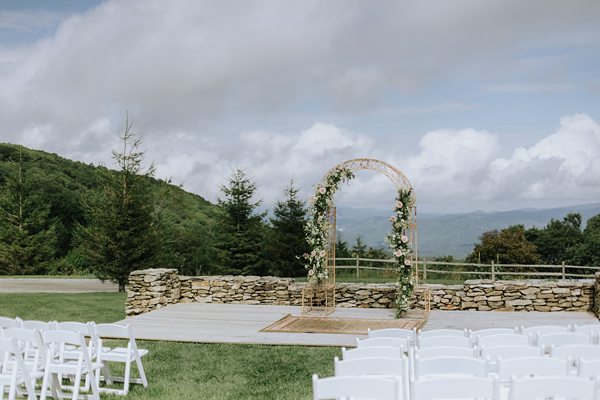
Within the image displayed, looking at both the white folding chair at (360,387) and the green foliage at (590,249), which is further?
the green foliage at (590,249)

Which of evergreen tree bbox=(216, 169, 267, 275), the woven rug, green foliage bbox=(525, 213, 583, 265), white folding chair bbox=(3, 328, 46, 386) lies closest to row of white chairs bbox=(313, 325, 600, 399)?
white folding chair bbox=(3, 328, 46, 386)

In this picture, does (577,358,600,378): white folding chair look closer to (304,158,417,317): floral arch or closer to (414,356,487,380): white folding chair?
(414,356,487,380): white folding chair

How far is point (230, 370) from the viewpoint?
8.98 m

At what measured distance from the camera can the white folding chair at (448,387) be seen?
4035 millimetres

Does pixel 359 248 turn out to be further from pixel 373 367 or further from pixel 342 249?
pixel 373 367

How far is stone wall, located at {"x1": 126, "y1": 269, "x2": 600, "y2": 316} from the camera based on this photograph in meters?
14.2

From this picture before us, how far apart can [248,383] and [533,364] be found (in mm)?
4398

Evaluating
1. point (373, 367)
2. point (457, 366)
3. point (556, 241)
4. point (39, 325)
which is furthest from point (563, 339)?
point (556, 241)

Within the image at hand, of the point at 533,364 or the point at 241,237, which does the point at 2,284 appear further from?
the point at 533,364

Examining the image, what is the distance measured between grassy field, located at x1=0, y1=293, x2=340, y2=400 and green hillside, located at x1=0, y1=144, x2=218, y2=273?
11360 mm

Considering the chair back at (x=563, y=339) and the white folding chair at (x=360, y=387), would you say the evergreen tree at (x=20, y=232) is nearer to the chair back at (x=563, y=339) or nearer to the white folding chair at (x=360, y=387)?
the chair back at (x=563, y=339)

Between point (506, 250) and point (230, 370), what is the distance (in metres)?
25.4

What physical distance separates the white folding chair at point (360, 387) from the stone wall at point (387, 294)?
9.86m

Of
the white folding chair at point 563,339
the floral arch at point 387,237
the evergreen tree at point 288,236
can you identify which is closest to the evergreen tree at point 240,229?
the evergreen tree at point 288,236
